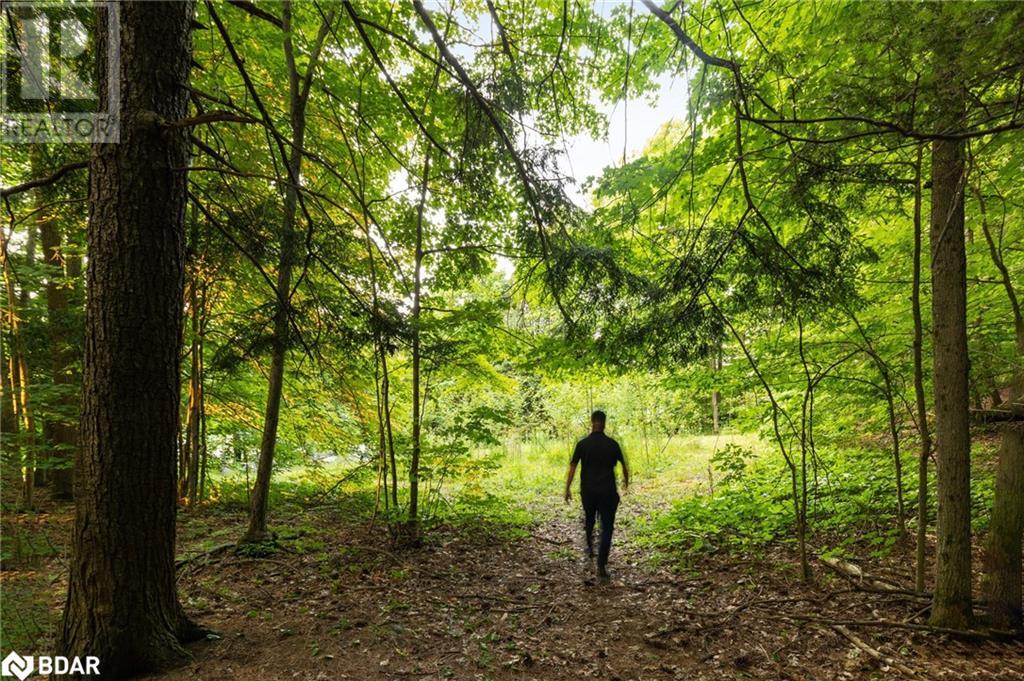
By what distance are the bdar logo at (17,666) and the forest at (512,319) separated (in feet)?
0.33

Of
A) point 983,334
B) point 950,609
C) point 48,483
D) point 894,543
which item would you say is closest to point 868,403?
point 983,334

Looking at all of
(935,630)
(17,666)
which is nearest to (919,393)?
(935,630)

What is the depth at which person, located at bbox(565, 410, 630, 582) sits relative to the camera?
5.11 metres

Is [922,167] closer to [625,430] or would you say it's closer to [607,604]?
[607,604]

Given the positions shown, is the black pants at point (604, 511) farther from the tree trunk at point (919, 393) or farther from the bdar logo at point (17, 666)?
the bdar logo at point (17, 666)

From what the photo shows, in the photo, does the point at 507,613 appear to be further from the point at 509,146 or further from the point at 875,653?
the point at 509,146

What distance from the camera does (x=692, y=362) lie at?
3686mm

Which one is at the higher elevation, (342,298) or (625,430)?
(342,298)

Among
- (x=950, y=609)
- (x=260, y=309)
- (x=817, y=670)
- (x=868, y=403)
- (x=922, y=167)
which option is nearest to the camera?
(x=817, y=670)

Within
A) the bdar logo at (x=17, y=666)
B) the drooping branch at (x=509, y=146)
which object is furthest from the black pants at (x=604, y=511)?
the bdar logo at (x=17, y=666)

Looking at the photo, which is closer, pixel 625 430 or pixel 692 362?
pixel 692 362

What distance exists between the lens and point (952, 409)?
331 centimetres

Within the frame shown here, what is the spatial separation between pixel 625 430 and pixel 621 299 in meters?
13.4

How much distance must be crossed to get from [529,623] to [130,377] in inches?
142
